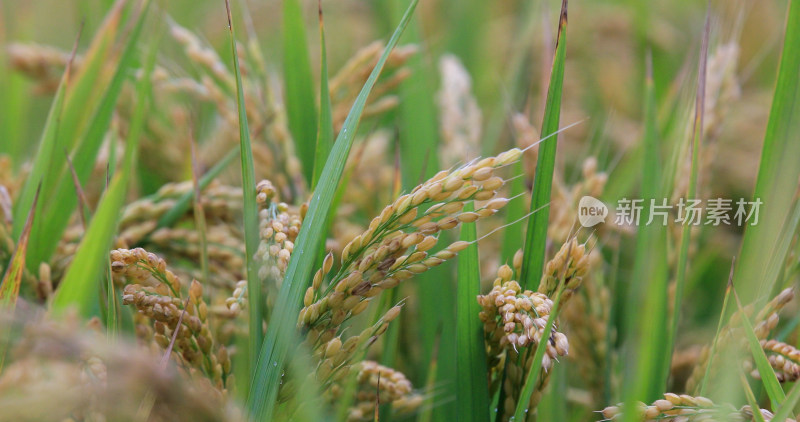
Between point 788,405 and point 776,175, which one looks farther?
point 776,175

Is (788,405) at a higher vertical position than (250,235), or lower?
lower

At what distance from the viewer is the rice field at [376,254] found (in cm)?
51

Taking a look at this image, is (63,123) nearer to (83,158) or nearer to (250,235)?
(83,158)

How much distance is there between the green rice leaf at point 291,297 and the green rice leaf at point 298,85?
0.44 metres

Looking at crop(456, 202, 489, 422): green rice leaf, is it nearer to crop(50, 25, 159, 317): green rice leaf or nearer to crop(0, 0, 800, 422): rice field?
crop(0, 0, 800, 422): rice field

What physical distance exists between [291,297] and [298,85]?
0.60 metres

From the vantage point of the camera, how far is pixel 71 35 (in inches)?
81.3

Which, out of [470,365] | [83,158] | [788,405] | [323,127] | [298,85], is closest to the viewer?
[788,405]

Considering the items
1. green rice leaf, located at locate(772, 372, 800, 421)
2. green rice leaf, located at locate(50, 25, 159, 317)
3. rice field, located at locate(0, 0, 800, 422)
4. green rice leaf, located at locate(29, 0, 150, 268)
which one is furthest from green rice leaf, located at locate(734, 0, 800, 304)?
green rice leaf, located at locate(29, 0, 150, 268)

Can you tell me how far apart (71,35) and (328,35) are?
2.80 feet

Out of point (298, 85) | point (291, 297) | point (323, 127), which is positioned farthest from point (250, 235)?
point (298, 85)

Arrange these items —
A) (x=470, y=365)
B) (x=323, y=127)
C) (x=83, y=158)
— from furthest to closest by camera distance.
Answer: (x=83, y=158), (x=323, y=127), (x=470, y=365)

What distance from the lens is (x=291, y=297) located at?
1.79 ft

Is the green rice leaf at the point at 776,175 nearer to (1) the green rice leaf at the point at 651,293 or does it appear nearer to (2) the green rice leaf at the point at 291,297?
(1) the green rice leaf at the point at 651,293
